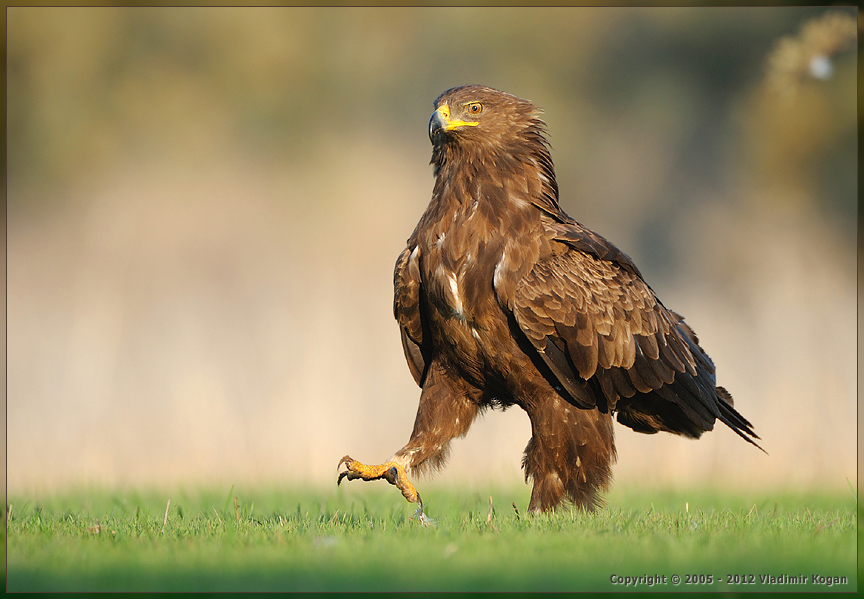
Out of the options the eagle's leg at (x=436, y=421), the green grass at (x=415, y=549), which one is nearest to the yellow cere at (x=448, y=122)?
the eagle's leg at (x=436, y=421)

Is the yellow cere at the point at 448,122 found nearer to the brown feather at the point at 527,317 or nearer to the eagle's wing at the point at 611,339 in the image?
the brown feather at the point at 527,317

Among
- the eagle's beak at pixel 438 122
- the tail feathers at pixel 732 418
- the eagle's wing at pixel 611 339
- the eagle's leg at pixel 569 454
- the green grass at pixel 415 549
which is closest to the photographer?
the green grass at pixel 415 549

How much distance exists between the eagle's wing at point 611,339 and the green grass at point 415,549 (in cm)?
68

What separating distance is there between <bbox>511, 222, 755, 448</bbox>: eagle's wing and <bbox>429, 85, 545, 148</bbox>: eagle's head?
69 centimetres

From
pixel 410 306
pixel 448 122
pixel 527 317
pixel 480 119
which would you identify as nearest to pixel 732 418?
pixel 527 317

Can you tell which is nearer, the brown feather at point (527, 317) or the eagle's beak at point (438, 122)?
the brown feather at point (527, 317)

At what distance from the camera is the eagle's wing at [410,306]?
582cm

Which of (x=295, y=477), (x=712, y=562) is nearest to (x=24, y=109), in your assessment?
(x=295, y=477)

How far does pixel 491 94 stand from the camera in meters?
5.97

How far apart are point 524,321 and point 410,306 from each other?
874 millimetres

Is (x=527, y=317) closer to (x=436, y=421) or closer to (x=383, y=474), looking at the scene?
(x=436, y=421)

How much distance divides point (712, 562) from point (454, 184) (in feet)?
9.46

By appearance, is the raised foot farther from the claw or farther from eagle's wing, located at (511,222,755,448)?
eagle's wing, located at (511,222,755,448)

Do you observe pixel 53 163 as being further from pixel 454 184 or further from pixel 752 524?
pixel 752 524
